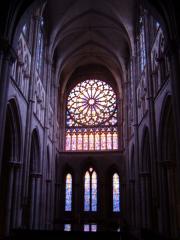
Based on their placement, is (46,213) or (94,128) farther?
(94,128)

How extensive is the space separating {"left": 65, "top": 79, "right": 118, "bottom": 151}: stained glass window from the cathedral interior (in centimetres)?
11

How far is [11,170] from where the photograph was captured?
16391 mm

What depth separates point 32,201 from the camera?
834 inches

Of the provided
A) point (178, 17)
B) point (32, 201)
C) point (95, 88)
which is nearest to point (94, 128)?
point (95, 88)

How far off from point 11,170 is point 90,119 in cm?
1818

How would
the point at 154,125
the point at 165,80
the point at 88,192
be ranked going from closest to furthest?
the point at 165,80, the point at 154,125, the point at 88,192

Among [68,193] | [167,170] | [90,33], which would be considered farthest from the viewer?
[68,193]

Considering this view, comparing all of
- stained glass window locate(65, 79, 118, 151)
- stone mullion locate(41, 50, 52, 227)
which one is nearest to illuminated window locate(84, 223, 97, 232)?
stone mullion locate(41, 50, 52, 227)

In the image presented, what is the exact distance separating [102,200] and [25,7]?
20.6m

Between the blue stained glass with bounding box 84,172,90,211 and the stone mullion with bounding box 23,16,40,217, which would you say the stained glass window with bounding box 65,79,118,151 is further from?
the stone mullion with bounding box 23,16,40,217

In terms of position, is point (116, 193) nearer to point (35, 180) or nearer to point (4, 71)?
point (35, 180)

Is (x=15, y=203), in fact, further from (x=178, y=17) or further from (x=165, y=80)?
(x=178, y=17)

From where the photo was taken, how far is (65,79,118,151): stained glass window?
33.0 metres

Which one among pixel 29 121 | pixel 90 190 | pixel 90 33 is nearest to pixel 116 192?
pixel 90 190
